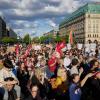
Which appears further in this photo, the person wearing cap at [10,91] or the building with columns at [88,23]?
the building with columns at [88,23]

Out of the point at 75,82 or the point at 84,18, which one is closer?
the point at 75,82

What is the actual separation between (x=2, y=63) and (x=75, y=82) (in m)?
3.30

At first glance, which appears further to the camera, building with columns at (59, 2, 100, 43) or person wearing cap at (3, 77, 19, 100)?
building with columns at (59, 2, 100, 43)

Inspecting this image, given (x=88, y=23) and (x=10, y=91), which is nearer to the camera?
(x=10, y=91)

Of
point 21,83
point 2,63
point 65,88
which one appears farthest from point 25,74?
point 65,88

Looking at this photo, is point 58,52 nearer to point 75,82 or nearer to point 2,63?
point 2,63

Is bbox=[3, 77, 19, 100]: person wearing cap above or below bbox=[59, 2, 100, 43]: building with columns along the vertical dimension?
below

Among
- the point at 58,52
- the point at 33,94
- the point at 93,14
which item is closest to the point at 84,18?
the point at 93,14

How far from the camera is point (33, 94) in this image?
7.57 m

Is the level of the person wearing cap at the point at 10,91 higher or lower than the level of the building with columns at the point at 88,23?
lower

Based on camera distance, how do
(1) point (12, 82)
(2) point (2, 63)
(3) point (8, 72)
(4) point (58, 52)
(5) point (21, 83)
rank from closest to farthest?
(1) point (12, 82), (3) point (8, 72), (2) point (2, 63), (5) point (21, 83), (4) point (58, 52)

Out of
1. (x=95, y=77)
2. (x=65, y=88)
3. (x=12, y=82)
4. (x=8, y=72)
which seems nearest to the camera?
(x=12, y=82)

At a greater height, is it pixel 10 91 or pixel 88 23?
pixel 88 23

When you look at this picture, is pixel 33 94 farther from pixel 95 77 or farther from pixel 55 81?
pixel 55 81
